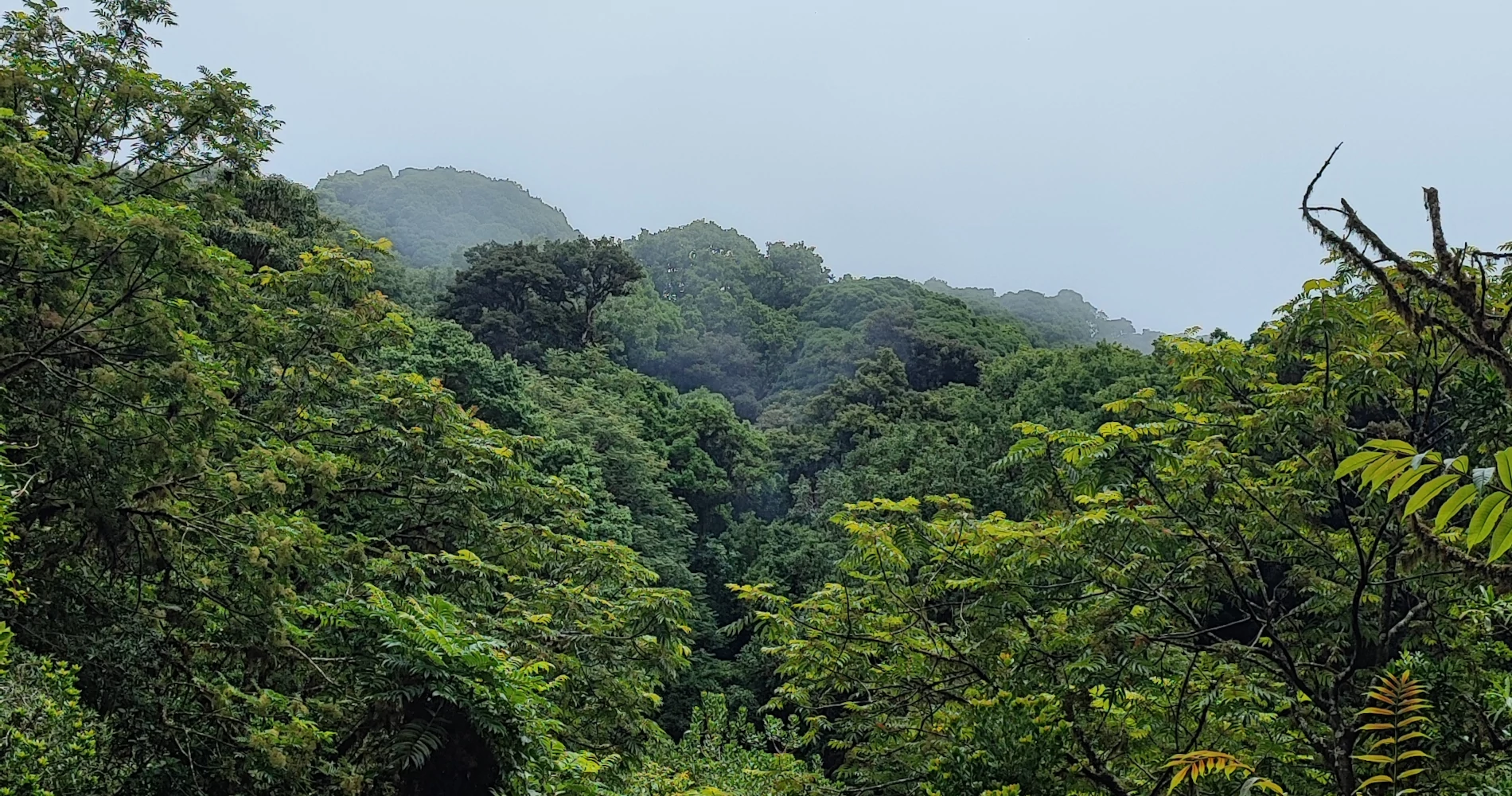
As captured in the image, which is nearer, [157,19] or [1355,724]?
[1355,724]

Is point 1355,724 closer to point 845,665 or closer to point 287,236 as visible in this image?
point 845,665

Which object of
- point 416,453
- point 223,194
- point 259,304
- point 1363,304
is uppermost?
point 1363,304

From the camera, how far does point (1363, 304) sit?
570 cm

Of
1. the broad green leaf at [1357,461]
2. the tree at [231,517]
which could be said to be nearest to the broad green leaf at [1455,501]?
the broad green leaf at [1357,461]

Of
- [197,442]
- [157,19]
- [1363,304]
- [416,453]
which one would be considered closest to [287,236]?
[157,19]

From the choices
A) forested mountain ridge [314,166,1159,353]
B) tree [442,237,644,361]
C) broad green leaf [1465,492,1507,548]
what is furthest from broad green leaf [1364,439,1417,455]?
forested mountain ridge [314,166,1159,353]

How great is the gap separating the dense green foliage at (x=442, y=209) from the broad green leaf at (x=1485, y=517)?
59.6 meters

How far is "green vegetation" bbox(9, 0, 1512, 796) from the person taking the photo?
4.60m

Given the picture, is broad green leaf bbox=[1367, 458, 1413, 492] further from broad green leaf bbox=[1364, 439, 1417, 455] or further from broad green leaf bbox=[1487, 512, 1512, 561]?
broad green leaf bbox=[1487, 512, 1512, 561]

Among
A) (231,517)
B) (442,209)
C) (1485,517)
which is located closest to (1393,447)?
(1485,517)

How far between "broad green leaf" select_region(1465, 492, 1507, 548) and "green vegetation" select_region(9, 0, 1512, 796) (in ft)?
0.29

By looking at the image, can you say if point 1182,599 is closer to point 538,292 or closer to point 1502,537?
point 1502,537

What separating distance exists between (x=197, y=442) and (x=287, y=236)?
1099cm

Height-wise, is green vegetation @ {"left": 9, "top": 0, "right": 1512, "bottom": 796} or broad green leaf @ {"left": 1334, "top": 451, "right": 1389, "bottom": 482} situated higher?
broad green leaf @ {"left": 1334, "top": 451, "right": 1389, "bottom": 482}
